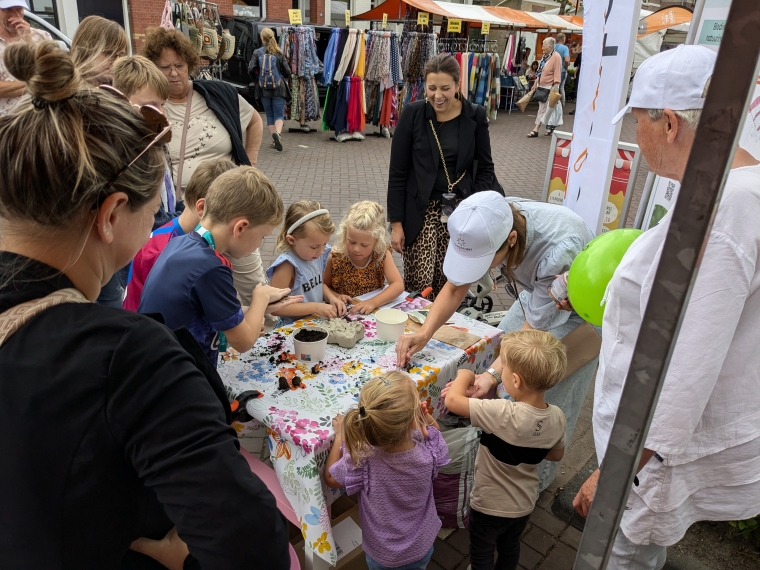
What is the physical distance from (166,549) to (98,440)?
341mm

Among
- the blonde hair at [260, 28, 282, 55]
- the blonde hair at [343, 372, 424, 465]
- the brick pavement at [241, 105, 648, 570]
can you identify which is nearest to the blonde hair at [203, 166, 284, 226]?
the blonde hair at [343, 372, 424, 465]

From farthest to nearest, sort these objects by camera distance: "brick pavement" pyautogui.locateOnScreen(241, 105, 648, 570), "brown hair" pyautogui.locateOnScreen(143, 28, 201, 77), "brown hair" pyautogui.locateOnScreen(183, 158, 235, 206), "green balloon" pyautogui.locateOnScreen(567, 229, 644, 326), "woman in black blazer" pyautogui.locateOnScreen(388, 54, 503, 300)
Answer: "woman in black blazer" pyautogui.locateOnScreen(388, 54, 503, 300) < "brown hair" pyautogui.locateOnScreen(143, 28, 201, 77) < "brick pavement" pyautogui.locateOnScreen(241, 105, 648, 570) < "brown hair" pyautogui.locateOnScreen(183, 158, 235, 206) < "green balloon" pyautogui.locateOnScreen(567, 229, 644, 326)

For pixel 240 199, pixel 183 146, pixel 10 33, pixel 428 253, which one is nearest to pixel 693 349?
pixel 240 199

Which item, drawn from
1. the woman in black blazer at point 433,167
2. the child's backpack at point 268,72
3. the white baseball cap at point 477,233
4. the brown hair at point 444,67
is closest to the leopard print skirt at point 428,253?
the woman in black blazer at point 433,167

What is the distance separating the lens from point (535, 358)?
1.94 meters

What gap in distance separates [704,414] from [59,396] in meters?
1.54

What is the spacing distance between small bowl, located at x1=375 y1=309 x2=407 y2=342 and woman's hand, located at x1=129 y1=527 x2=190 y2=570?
1.57 meters

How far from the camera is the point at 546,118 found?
12883mm

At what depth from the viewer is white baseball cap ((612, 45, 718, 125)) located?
138cm

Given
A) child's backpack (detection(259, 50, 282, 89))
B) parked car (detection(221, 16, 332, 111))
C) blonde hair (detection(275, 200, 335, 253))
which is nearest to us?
blonde hair (detection(275, 200, 335, 253))

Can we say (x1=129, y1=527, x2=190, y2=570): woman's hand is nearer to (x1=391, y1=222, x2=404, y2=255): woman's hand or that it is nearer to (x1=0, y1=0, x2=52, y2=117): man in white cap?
(x1=391, y1=222, x2=404, y2=255): woman's hand

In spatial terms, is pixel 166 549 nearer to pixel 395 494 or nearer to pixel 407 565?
pixel 395 494

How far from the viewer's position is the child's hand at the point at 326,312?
2766 millimetres

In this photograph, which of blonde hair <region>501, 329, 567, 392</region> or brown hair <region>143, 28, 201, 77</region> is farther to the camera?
brown hair <region>143, 28, 201, 77</region>
